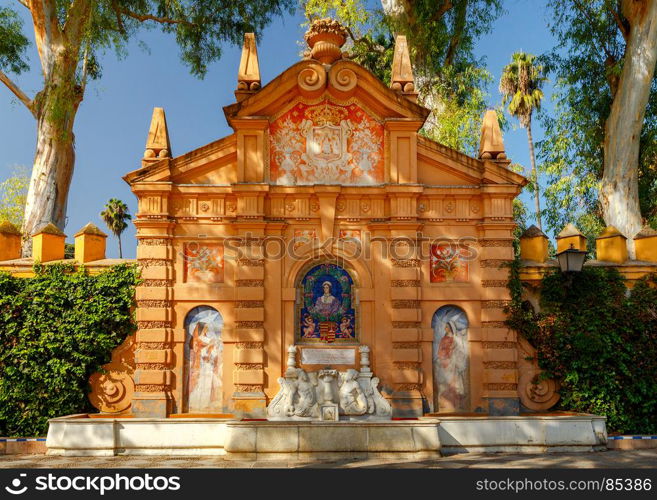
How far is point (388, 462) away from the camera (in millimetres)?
9852

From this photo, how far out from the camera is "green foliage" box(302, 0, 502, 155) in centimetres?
2011

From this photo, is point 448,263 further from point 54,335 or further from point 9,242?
point 9,242

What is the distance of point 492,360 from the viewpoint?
12266mm

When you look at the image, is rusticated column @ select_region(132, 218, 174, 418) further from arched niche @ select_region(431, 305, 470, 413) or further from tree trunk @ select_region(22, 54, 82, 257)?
tree trunk @ select_region(22, 54, 82, 257)

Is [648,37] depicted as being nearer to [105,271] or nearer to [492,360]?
[492,360]

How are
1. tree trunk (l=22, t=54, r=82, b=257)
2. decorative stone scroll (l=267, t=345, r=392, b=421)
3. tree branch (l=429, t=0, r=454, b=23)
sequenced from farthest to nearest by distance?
tree branch (l=429, t=0, r=454, b=23) < tree trunk (l=22, t=54, r=82, b=257) < decorative stone scroll (l=267, t=345, r=392, b=421)

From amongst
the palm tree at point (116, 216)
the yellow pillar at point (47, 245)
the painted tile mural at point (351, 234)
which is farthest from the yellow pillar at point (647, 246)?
the palm tree at point (116, 216)

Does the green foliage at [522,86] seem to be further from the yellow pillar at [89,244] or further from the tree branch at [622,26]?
the yellow pillar at [89,244]

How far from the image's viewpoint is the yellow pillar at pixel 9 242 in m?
13.2

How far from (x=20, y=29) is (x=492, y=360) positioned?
1931cm

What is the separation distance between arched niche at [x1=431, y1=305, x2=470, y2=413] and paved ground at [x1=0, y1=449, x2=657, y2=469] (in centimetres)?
163

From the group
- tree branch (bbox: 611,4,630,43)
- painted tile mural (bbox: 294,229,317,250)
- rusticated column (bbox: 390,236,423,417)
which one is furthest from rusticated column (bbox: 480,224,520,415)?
tree branch (bbox: 611,4,630,43)

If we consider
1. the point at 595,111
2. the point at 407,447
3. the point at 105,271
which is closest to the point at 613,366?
the point at 407,447

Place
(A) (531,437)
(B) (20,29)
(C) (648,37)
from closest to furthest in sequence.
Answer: (A) (531,437), (C) (648,37), (B) (20,29)
